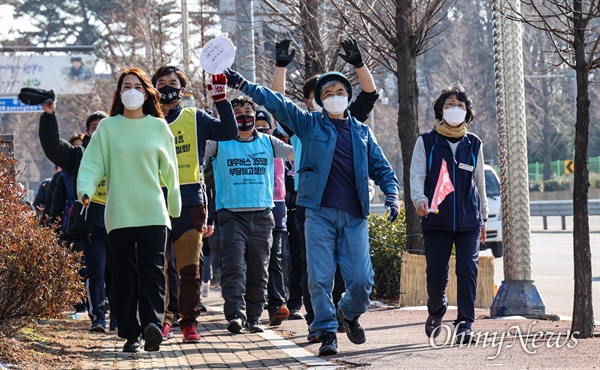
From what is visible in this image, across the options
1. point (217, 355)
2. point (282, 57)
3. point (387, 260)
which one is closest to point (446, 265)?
point (217, 355)

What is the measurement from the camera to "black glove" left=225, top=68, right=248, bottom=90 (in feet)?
26.3

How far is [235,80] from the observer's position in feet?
26.7

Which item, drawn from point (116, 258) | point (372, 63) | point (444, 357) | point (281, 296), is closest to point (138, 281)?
point (116, 258)

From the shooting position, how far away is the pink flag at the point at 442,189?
880 centimetres

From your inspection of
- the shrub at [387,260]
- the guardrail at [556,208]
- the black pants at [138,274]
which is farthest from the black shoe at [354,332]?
the guardrail at [556,208]

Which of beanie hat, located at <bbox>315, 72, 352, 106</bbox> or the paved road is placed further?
the paved road

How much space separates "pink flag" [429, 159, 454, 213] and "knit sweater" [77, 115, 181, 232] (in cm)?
192

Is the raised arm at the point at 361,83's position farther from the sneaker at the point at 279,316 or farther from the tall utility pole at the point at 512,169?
the tall utility pole at the point at 512,169

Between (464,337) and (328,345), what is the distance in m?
1.04

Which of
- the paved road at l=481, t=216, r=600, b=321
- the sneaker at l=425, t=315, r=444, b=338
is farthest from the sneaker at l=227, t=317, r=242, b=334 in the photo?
the paved road at l=481, t=216, r=600, b=321

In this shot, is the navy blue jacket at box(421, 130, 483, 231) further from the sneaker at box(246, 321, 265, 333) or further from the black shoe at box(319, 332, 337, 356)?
the sneaker at box(246, 321, 265, 333)

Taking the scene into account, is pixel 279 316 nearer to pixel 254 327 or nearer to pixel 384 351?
pixel 254 327

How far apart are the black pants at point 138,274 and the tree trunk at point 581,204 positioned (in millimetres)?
2942

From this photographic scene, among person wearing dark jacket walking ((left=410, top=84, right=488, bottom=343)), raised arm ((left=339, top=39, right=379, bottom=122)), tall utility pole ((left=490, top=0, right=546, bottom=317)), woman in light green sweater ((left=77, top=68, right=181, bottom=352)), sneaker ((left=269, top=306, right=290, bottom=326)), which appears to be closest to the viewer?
woman in light green sweater ((left=77, top=68, right=181, bottom=352))
